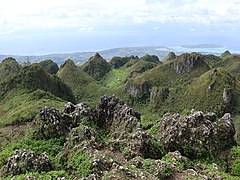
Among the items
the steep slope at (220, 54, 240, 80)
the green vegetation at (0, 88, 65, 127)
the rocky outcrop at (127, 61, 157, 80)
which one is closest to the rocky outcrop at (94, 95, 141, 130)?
the green vegetation at (0, 88, 65, 127)

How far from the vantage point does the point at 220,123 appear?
36219 mm

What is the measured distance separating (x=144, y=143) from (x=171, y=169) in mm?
4924

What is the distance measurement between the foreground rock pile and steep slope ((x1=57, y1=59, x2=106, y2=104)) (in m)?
90.1

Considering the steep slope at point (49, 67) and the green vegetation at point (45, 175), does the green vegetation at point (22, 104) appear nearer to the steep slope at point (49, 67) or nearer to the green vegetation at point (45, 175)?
the green vegetation at point (45, 175)

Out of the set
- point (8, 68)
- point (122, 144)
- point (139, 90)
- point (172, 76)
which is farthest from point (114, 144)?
point (172, 76)

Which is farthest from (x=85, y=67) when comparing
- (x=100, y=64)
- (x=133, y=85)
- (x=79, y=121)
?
(x=79, y=121)

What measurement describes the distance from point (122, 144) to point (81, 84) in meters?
120

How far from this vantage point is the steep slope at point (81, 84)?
445 ft

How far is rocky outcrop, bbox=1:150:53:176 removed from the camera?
2320 centimetres

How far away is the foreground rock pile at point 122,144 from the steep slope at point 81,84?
90074mm

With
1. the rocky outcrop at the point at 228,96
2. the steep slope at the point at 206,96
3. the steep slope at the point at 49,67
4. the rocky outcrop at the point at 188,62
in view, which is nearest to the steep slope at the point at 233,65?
the rocky outcrop at the point at 188,62

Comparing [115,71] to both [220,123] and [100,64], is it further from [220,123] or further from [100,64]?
[220,123]

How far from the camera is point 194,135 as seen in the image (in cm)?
3212

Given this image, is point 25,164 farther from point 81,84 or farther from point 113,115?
point 81,84
